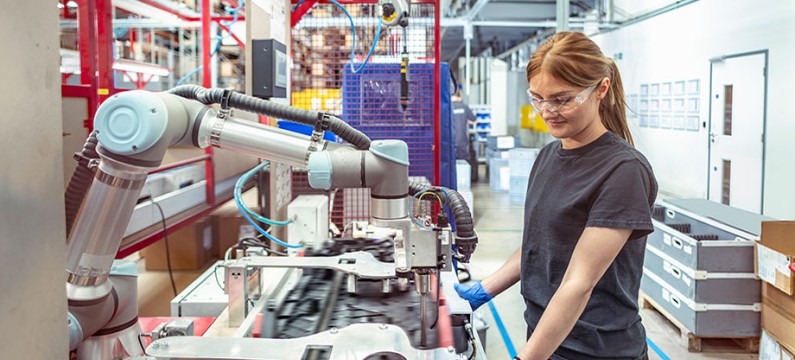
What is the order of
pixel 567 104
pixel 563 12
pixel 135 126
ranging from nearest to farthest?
pixel 135 126 < pixel 567 104 < pixel 563 12

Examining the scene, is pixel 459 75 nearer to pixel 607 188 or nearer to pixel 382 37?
pixel 382 37

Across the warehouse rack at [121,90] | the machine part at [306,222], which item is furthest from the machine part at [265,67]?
the warehouse rack at [121,90]

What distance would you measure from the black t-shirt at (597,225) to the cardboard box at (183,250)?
3.80m

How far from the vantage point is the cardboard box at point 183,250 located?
482 cm

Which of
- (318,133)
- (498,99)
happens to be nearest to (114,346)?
(318,133)

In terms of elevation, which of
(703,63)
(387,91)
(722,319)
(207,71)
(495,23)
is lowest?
(722,319)

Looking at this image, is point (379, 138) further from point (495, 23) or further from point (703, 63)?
point (495, 23)

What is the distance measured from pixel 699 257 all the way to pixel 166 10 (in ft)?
13.1

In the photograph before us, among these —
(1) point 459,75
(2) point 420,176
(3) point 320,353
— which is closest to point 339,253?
(3) point 320,353

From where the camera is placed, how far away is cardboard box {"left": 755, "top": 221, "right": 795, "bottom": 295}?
307 cm

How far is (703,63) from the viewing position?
22.4 feet

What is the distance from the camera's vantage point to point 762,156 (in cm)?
571

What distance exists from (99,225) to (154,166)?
13cm

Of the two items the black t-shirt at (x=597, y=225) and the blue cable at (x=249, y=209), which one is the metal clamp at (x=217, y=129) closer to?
the black t-shirt at (x=597, y=225)
